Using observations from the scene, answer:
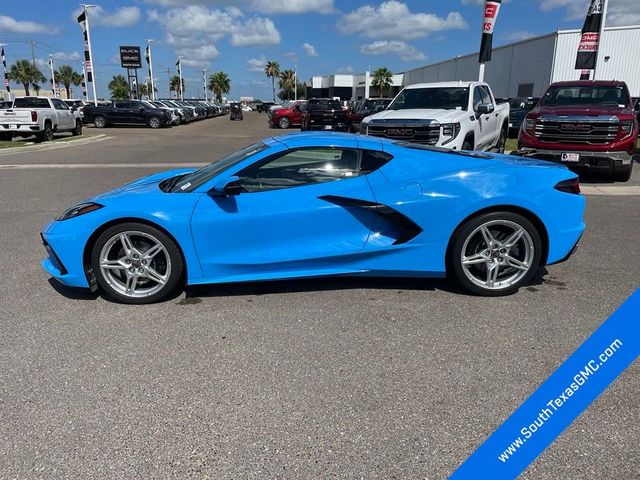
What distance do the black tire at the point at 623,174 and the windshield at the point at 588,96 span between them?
140cm

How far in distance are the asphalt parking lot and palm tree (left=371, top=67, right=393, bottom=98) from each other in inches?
3752

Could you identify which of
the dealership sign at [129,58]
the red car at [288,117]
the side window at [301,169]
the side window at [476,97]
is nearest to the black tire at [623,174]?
the side window at [476,97]

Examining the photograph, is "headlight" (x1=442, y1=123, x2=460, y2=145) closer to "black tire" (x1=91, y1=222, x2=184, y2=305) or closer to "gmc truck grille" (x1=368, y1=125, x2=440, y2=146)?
"gmc truck grille" (x1=368, y1=125, x2=440, y2=146)

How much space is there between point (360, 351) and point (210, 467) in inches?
53.8

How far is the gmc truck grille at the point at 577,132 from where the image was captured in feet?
31.1

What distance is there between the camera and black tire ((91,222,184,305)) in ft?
13.3

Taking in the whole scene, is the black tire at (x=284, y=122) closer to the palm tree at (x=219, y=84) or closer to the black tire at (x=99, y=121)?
the black tire at (x=99, y=121)

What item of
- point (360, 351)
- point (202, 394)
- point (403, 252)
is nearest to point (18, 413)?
point (202, 394)

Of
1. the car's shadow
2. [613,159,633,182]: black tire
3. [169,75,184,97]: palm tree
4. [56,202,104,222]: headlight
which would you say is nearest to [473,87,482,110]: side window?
[613,159,633,182]: black tire

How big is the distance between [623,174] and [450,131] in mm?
3854

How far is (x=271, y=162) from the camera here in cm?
424

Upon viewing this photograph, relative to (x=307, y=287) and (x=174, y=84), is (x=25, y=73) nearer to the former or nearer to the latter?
(x=174, y=84)

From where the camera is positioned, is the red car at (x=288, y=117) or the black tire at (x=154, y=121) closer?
the red car at (x=288, y=117)

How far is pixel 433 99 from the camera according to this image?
36.7 ft
